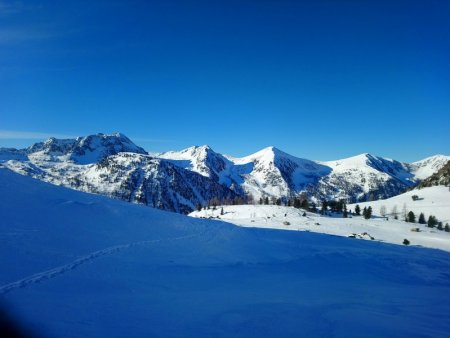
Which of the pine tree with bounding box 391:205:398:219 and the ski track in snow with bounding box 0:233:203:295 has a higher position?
the pine tree with bounding box 391:205:398:219

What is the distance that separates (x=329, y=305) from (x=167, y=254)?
13.5m

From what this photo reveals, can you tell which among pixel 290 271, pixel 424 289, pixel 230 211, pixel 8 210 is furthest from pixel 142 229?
pixel 230 211

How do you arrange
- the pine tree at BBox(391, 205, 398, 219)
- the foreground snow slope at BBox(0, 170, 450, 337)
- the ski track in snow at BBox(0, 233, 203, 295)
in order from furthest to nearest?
the pine tree at BBox(391, 205, 398, 219), the ski track in snow at BBox(0, 233, 203, 295), the foreground snow slope at BBox(0, 170, 450, 337)

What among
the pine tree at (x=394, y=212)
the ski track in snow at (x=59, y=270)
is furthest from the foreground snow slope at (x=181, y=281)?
the pine tree at (x=394, y=212)

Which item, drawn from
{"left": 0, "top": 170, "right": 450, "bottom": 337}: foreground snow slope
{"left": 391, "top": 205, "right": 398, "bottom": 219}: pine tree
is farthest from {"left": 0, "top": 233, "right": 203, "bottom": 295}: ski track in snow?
{"left": 391, "top": 205, "right": 398, "bottom": 219}: pine tree

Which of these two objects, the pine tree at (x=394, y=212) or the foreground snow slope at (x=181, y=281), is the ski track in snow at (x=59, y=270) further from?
the pine tree at (x=394, y=212)

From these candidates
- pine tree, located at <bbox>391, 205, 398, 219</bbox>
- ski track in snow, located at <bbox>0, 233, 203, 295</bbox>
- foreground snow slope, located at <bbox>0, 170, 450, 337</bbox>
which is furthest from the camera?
pine tree, located at <bbox>391, 205, 398, 219</bbox>

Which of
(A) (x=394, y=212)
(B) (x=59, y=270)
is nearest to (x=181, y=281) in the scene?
(B) (x=59, y=270)

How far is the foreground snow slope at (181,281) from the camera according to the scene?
→ 13.1m

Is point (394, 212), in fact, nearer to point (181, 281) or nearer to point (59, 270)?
point (181, 281)

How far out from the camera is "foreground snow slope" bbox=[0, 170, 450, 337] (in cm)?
1311

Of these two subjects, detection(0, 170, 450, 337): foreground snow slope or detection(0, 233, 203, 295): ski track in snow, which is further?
detection(0, 233, 203, 295): ski track in snow

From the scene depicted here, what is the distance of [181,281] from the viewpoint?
65.5 ft

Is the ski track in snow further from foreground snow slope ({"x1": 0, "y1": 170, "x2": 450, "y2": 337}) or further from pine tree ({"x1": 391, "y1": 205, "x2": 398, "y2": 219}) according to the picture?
pine tree ({"x1": 391, "y1": 205, "x2": 398, "y2": 219})
